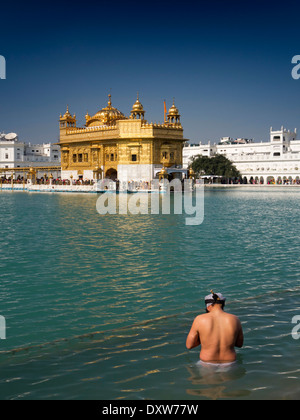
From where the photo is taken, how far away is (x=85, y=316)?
Answer: 7.61 metres

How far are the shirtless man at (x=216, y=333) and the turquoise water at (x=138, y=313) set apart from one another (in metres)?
0.20

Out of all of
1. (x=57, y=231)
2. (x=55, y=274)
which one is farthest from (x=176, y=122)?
(x=55, y=274)

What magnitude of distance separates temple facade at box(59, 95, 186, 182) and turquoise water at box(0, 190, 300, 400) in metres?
39.3

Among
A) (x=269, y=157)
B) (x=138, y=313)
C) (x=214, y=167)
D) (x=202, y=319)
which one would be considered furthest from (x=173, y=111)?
(x=202, y=319)

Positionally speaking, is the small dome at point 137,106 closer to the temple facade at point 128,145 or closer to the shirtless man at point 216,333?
the temple facade at point 128,145

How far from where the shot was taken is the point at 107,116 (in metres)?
60.6

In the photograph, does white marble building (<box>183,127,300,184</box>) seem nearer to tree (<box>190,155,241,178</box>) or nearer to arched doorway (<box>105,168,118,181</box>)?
tree (<box>190,155,241,178</box>)

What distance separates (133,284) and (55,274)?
2.00 meters

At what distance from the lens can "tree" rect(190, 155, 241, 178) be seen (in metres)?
87.6

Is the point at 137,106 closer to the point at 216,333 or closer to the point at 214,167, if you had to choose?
the point at 214,167

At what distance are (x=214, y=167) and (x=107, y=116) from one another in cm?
3303

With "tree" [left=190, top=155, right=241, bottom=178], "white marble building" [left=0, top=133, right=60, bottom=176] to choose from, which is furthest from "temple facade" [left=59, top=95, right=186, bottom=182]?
"white marble building" [left=0, top=133, right=60, bottom=176]

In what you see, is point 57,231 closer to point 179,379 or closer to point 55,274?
point 55,274
